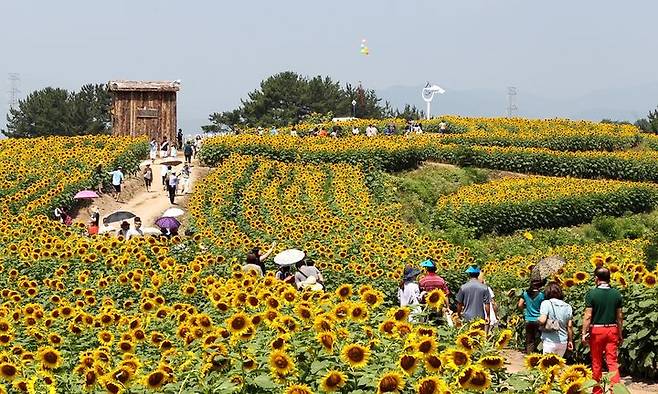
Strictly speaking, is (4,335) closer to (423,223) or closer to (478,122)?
(423,223)

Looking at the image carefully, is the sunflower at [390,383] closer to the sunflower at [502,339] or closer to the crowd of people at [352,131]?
the sunflower at [502,339]

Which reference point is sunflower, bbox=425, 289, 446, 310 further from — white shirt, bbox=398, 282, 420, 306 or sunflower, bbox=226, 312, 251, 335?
white shirt, bbox=398, 282, 420, 306

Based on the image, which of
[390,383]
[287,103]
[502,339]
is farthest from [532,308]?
[287,103]

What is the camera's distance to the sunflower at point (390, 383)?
4.82 meters

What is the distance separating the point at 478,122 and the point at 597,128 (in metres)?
6.36

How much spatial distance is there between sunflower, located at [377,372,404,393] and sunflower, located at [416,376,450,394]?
17 cm

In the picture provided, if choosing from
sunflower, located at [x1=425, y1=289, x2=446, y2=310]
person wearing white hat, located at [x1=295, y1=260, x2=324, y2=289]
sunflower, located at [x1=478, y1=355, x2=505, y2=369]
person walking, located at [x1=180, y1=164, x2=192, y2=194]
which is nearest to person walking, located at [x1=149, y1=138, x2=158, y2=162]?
person walking, located at [x1=180, y1=164, x2=192, y2=194]

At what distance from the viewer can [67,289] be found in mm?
12570

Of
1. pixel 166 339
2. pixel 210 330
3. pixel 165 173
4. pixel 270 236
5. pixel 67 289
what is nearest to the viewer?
pixel 210 330

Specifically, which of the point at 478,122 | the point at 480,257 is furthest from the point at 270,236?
the point at 478,122

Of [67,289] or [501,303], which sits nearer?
[67,289]

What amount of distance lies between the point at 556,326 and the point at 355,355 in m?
5.03

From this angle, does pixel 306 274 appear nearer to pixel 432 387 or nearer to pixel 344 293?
pixel 344 293

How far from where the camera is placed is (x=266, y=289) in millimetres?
8023
